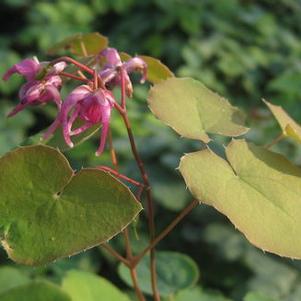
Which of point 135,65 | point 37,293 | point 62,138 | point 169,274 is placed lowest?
point 169,274

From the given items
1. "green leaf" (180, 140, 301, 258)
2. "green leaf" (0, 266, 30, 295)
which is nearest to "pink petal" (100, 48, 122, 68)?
"green leaf" (180, 140, 301, 258)

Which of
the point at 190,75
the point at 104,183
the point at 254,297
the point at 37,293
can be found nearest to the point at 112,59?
the point at 104,183

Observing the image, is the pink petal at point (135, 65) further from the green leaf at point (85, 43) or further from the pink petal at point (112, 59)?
the green leaf at point (85, 43)

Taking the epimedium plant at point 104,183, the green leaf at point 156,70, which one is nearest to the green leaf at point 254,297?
the epimedium plant at point 104,183

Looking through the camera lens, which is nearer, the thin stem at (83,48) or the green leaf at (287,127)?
the green leaf at (287,127)

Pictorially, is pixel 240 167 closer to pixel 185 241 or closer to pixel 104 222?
pixel 104 222

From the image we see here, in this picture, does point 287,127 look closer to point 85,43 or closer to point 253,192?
point 253,192

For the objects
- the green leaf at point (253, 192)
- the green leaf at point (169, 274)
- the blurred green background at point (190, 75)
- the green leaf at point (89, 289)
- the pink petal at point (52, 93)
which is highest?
the green leaf at point (253, 192)

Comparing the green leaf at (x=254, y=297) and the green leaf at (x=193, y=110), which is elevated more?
the green leaf at (x=193, y=110)
